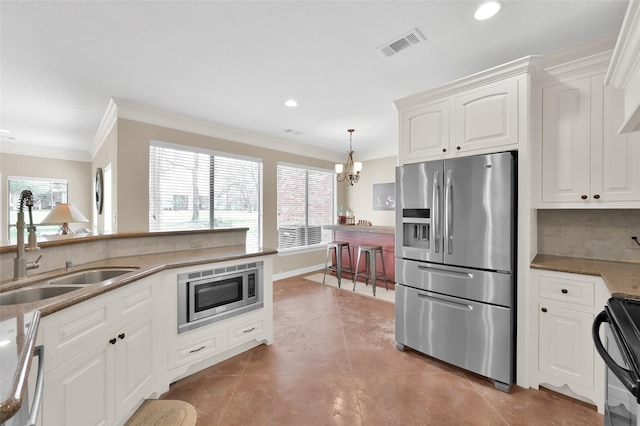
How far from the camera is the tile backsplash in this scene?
2186 millimetres

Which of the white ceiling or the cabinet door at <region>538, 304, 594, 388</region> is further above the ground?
the white ceiling

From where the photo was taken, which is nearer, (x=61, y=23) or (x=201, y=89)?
(x=61, y=23)

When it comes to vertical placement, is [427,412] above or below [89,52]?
below

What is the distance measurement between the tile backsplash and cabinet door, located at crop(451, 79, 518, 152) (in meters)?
0.95

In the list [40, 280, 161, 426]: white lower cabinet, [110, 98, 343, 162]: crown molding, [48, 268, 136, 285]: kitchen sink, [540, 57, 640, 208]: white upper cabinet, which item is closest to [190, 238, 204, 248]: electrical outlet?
[48, 268, 136, 285]: kitchen sink

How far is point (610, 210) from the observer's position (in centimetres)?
224

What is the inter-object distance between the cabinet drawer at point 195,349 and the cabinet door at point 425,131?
2413 mm

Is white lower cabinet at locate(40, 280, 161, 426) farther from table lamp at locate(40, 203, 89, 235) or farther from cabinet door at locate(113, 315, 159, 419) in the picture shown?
table lamp at locate(40, 203, 89, 235)

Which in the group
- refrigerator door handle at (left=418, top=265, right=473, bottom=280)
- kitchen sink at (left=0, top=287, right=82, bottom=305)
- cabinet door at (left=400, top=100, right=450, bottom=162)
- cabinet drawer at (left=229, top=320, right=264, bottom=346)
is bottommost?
cabinet drawer at (left=229, top=320, right=264, bottom=346)

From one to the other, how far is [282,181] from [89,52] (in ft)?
11.4

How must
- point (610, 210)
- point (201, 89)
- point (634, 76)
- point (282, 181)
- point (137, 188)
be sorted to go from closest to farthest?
point (634, 76), point (610, 210), point (201, 89), point (137, 188), point (282, 181)

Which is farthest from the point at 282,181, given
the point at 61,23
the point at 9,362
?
the point at 9,362

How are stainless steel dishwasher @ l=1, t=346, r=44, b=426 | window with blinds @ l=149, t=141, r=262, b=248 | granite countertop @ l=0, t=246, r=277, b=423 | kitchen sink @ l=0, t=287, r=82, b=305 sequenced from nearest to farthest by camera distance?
granite countertop @ l=0, t=246, r=277, b=423
stainless steel dishwasher @ l=1, t=346, r=44, b=426
kitchen sink @ l=0, t=287, r=82, b=305
window with blinds @ l=149, t=141, r=262, b=248

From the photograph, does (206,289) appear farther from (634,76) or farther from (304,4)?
(634,76)
